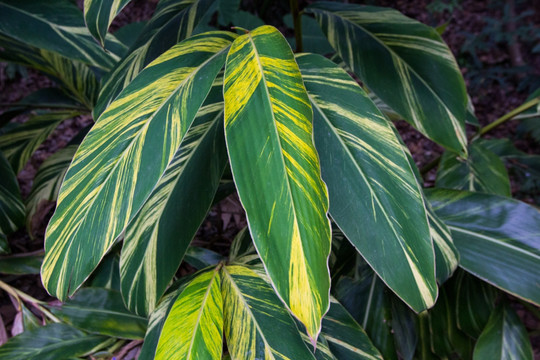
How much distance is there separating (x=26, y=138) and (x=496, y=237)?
127 centimetres

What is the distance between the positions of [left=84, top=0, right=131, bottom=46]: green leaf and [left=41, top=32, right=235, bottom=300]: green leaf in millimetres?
109

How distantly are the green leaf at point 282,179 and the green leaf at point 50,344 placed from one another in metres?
0.62

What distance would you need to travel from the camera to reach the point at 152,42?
31.3 inches

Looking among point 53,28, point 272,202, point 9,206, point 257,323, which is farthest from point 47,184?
point 272,202

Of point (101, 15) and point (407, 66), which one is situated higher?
point (101, 15)

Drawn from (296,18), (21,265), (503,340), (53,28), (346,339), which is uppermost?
(53,28)

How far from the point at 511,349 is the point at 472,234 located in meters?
0.27

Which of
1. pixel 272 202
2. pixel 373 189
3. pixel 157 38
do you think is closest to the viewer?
pixel 272 202

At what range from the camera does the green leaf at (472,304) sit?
0.88 m

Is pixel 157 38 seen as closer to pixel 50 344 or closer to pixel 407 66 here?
pixel 407 66

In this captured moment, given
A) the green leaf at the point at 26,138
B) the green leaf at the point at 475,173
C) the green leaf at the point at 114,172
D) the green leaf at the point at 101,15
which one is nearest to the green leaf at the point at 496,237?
the green leaf at the point at 475,173

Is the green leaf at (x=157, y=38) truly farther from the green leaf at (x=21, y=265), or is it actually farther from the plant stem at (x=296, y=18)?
the green leaf at (x=21, y=265)

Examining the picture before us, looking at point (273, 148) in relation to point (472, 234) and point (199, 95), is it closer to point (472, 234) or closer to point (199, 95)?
point (199, 95)

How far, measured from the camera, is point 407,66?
0.76 metres
